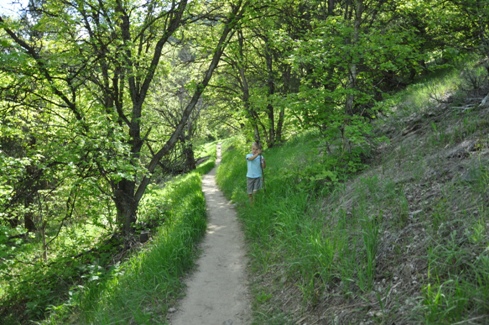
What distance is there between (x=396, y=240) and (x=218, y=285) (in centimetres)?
274

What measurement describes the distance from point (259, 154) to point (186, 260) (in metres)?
3.86

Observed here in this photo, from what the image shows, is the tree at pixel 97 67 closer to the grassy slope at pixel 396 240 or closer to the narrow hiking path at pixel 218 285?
the narrow hiking path at pixel 218 285

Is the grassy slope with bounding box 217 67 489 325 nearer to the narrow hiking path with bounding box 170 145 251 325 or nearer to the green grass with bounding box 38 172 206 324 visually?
the narrow hiking path with bounding box 170 145 251 325

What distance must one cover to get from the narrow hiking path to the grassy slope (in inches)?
10.2

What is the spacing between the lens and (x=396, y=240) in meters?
3.48

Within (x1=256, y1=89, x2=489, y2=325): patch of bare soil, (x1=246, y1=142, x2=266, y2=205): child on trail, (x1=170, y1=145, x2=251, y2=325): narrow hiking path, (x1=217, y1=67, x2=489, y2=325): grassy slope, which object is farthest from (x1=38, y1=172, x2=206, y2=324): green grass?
(x1=246, y1=142, x2=266, y2=205): child on trail

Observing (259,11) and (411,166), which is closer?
(411,166)

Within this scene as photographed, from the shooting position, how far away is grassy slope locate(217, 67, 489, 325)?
2684mm

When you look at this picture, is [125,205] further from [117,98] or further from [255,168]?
[255,168]

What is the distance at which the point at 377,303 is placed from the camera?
9.71 feet

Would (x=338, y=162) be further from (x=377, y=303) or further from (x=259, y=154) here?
(x=377, y=303)

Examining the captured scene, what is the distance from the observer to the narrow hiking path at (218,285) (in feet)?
13.6

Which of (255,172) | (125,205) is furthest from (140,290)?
(255,172)

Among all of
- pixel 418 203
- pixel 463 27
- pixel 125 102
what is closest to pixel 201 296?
pixel 418 203
